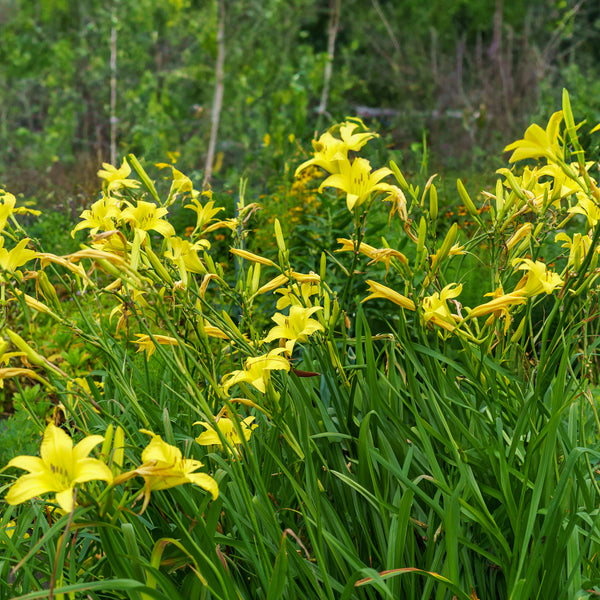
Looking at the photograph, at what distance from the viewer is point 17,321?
3.06 meters

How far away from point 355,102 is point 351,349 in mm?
9116

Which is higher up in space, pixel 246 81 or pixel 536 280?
pixel 246 81

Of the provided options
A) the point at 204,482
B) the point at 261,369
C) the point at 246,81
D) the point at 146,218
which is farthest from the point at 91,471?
the point at 246,81

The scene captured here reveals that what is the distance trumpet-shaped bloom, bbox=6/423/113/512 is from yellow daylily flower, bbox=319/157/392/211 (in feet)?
1.92

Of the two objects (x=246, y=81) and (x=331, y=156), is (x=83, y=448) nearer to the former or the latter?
(x=331, y=156)

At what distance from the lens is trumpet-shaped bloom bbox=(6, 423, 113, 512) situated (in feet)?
2.60

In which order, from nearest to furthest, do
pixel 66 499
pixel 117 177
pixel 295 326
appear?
pixel 66 499 → pixel 295 326 → pixel 117 177

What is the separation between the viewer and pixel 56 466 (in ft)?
2.71

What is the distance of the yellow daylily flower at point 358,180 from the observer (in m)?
1.10

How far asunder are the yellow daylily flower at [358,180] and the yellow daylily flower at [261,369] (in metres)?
0.30

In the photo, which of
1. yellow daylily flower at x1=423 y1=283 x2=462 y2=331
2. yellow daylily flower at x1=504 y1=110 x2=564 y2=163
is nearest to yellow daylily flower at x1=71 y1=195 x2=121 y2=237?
yellow daylily flower at x1=423 y1=283 x2=462 y2=331

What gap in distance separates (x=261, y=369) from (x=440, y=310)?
365 mm

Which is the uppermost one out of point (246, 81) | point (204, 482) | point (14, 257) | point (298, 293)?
point (246, 81)

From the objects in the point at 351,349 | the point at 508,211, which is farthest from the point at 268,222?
the point at 508,211
